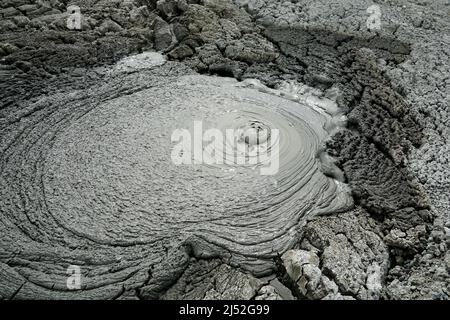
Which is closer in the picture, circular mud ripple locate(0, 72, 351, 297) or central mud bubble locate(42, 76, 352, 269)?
circular mud ripple locate(0, 72, 351, 297)

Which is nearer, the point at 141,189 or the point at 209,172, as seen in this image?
the point at 141,189

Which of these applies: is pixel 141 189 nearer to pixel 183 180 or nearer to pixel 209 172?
pixel 183 180

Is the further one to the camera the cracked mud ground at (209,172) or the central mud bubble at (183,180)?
the central mud bubble at (183,180)

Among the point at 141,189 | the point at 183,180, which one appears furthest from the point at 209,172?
the point at 141,189

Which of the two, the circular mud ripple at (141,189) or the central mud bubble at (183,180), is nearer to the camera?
the circular mud ripple at (141,189)
